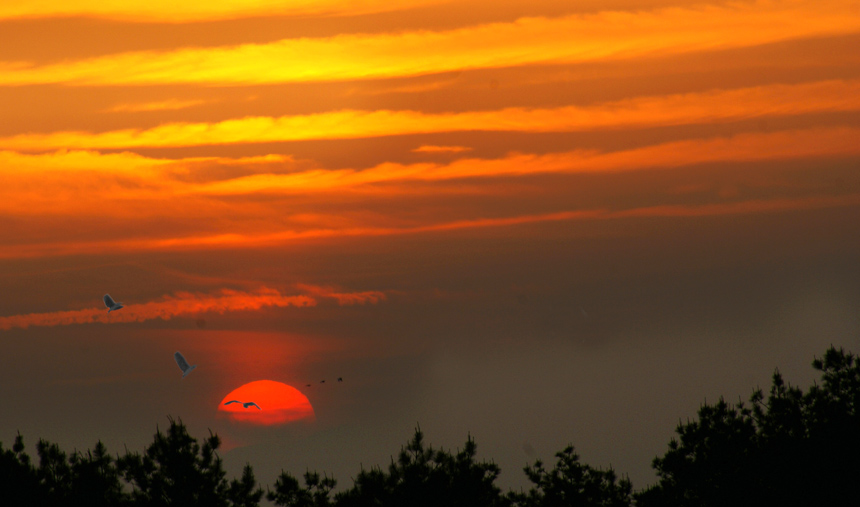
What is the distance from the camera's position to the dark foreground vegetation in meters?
56.9

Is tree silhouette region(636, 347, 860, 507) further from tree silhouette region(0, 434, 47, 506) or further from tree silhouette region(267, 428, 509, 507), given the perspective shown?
tree silhouette region(0, 434, 47, 506)

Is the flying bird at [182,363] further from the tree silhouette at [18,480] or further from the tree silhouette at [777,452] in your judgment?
the tree silhouette at [777,452]

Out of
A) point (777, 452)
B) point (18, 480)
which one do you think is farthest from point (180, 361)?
point (777, 452)

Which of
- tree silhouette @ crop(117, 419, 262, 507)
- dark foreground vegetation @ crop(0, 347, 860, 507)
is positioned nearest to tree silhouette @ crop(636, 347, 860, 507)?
dark foreground vegetation @ crop(0, 347, 860, 507)

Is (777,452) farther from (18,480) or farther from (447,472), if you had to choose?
(18,480)

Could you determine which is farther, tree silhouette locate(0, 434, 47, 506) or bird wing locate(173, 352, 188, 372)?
tree silhouette locate(0, 434, 47, 506)

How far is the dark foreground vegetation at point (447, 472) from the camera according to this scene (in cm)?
5691

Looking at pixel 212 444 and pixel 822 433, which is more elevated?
pixel 212 444

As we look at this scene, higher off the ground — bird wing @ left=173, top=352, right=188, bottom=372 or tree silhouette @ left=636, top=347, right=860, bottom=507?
bird wing @ left=173, top=352, right=188, bottom=372

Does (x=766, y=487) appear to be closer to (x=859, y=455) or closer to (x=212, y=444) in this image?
(x=859, y=455)

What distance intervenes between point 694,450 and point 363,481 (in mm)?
19820

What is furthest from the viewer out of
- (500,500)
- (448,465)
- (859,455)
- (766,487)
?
(500,500)

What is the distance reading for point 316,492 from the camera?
6794 centimetres

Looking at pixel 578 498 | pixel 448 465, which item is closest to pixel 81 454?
pixel 448 465
